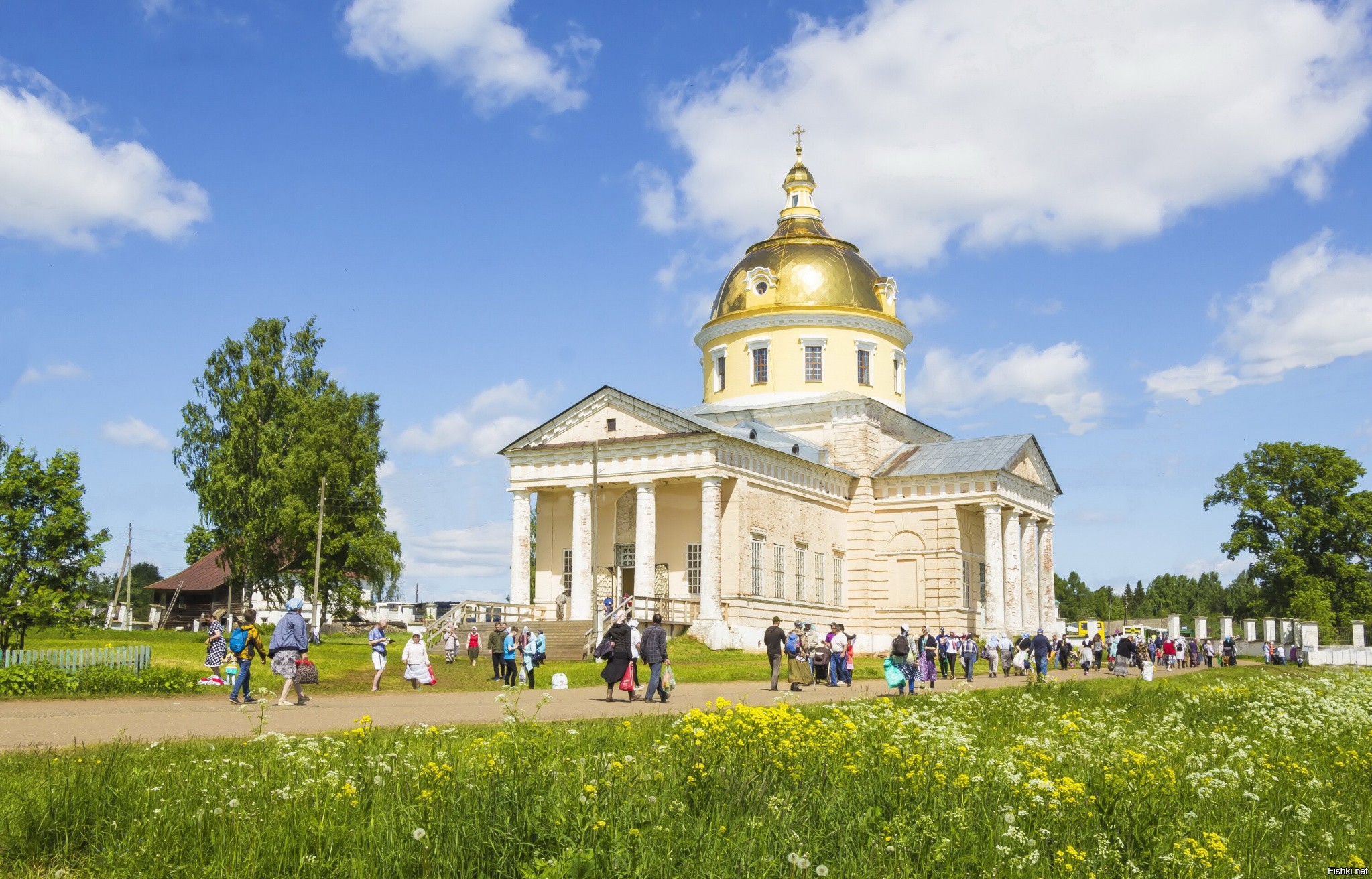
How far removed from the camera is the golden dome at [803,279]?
50.4m

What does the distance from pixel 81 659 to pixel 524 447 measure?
75.2ft

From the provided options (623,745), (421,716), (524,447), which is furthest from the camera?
(524,447)

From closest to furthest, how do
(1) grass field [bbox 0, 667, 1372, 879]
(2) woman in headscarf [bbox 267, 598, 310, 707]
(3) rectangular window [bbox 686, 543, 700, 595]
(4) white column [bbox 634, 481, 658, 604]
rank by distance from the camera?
(1) grass field [bbox 0, 667, 1372, 879] < (2) woman in headscarf [bbox 267, 598, 310, 707] < (4) white column [bbox 634, 481, 658, 604] < (3) rectangular window [bbox 686, 543, 700, 595]

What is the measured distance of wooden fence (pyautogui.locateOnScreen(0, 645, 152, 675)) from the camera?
72.2 ft

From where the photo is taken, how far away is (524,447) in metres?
44.3

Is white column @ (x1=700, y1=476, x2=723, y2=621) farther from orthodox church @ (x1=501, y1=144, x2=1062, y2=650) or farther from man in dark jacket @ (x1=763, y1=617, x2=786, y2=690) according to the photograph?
man in dark jacket @ (x1=763, y1=617, x2=786, y2=690)

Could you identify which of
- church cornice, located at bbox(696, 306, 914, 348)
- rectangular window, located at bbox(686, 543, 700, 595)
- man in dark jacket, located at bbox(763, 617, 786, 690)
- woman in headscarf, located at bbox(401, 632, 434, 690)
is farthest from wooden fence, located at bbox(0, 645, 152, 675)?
church cornice, located at bbox(696, 306, 914, 348)

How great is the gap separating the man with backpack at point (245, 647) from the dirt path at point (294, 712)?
0.39 m

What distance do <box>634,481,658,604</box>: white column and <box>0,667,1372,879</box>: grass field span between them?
29187 millimetres

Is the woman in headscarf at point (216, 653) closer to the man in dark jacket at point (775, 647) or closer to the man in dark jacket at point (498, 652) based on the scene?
the man in dark jacket at point (498, 652)

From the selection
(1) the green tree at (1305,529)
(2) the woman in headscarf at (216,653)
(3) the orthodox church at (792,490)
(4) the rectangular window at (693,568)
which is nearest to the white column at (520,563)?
(3) the orthodox church at (792,490)

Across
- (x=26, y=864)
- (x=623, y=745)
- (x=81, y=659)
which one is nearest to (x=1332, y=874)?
(x=623, y=745)

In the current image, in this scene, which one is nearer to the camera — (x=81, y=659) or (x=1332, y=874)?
(x=1332, y=874)

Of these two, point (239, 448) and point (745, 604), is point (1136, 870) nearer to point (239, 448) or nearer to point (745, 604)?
point (745, 604)
